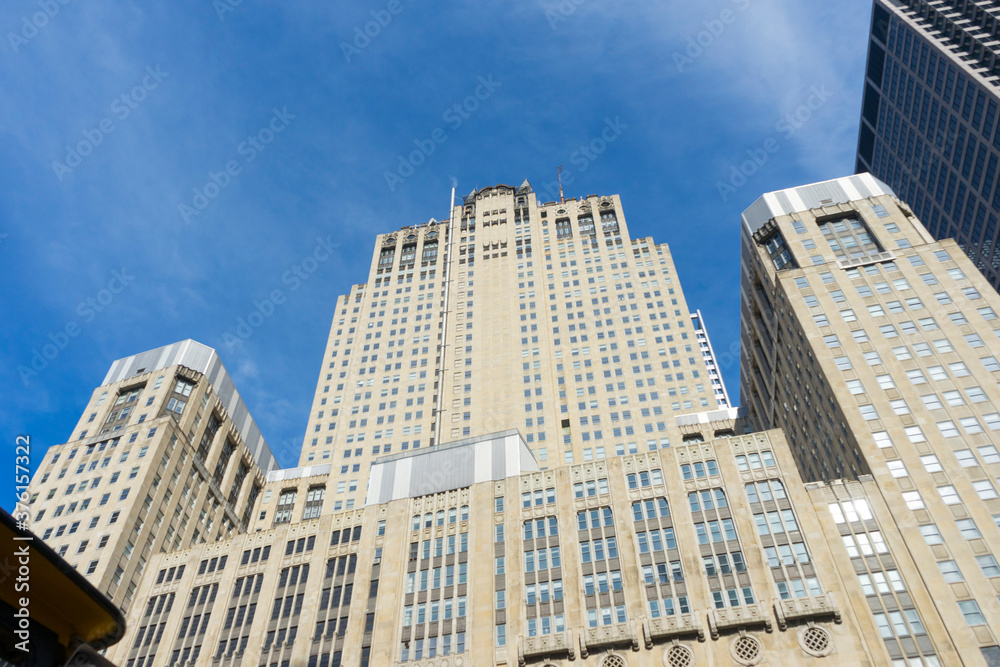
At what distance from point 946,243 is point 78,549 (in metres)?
110

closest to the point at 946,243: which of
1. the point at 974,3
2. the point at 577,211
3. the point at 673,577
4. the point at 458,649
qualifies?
the point at 673,577

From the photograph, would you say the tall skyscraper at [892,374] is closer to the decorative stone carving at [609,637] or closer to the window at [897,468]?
the window at [897,468]

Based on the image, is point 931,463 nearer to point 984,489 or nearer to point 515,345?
point 984,489

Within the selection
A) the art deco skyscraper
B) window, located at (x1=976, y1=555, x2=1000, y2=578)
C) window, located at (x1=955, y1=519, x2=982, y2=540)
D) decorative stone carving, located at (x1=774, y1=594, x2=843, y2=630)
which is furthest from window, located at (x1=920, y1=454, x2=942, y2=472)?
the art deco skyscraper

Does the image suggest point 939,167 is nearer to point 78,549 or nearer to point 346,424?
point 346,424

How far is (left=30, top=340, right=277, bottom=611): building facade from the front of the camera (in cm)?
8344

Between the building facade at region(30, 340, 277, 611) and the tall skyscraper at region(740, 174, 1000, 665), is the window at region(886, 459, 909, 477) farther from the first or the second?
the building facade at region(30, 340, 277, 611)

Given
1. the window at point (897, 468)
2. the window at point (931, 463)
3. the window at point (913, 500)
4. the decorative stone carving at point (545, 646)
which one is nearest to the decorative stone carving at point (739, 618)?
the decorative stone carving at point (545, 646)

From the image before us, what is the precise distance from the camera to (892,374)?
72062 mm

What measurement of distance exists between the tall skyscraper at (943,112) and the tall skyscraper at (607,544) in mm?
73296

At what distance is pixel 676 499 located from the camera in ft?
222

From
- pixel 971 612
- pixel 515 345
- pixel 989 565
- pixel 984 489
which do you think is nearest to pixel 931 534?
pixel 989 565

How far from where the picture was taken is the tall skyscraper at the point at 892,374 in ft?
184

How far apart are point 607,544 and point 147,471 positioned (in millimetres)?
61306
